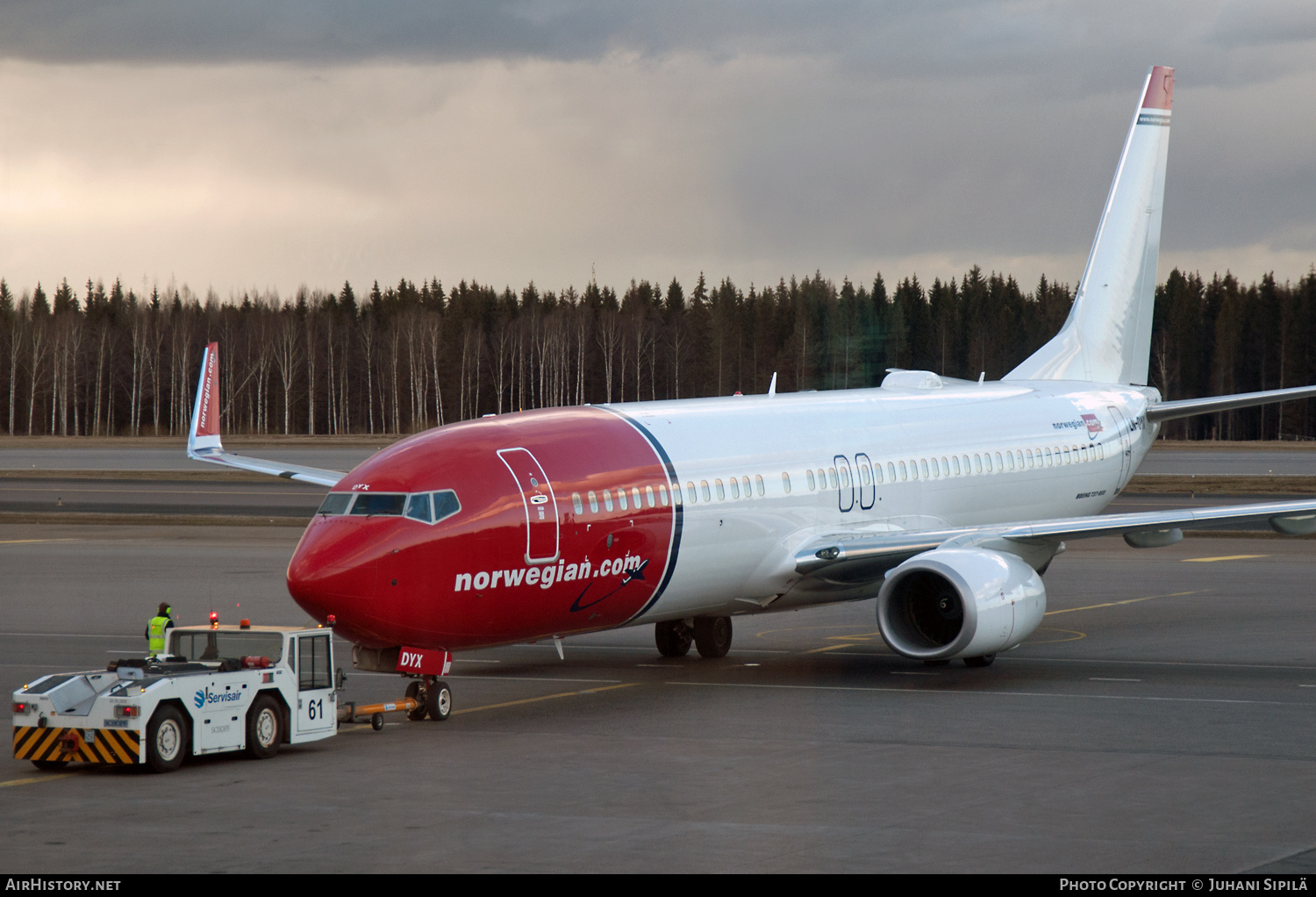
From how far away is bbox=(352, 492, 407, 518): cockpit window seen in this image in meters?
20.6

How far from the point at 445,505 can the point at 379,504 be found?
874 millimetres

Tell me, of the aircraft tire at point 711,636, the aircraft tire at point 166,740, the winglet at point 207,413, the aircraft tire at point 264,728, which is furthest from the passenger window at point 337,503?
the winglet at point 207,413

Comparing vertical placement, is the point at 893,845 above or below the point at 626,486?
below

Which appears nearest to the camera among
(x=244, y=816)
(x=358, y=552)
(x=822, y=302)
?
(x=244, y=816)

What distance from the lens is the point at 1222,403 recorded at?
1307 inches

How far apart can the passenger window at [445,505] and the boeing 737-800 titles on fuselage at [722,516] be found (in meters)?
0.03

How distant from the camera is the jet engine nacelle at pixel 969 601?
23.7 metres

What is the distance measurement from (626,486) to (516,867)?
34.5ft

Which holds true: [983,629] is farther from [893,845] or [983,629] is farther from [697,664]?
[893,845]

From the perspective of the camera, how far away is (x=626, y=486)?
22.9m

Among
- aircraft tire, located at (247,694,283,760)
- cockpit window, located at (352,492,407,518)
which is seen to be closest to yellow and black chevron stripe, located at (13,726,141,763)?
aircraft tire, located at (247,694,283,760)

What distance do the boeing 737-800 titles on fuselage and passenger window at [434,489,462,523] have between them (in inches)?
1.1

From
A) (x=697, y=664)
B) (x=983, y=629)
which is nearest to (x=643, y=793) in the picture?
(x=983, y=629)

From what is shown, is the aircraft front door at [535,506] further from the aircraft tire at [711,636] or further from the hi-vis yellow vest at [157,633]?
the aircraft tire at [711,636]
